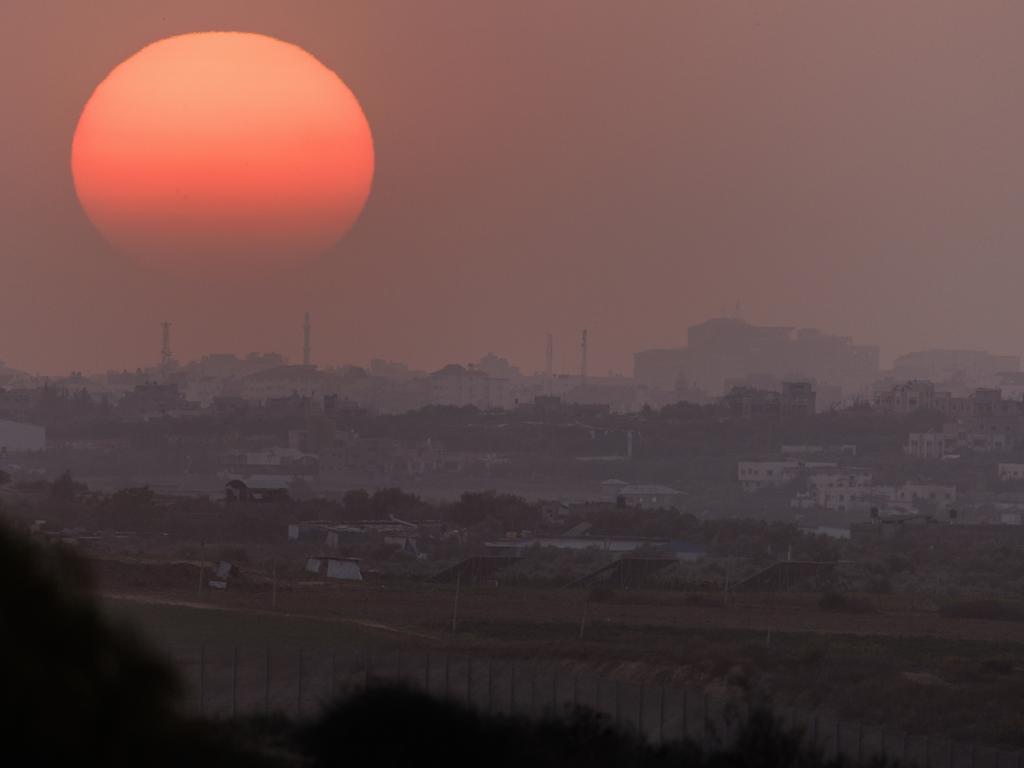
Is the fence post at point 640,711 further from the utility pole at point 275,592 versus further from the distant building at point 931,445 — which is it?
the distant building at point 931,445

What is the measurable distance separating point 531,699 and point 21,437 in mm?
68524

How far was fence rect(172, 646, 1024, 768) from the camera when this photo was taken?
1527 cm

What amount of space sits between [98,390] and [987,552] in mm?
75386

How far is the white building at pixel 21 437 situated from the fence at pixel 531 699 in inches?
2459

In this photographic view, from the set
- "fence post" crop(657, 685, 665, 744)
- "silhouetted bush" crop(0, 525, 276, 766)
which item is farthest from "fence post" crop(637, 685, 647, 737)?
"silhouetted bush" crop(0, 525, 276, 766)

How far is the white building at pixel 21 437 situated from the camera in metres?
80.9

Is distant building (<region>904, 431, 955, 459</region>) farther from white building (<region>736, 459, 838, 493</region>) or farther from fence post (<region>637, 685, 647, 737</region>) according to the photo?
fence post (<region>637, 685, 647, 737</region>)

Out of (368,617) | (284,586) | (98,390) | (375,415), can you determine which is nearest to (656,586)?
(284,586)

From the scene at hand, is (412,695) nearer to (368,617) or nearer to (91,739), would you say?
(91,739)

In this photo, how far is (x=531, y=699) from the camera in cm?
1650

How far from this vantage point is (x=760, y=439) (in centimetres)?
8762

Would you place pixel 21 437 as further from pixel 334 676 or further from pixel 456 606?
pixel 334 676

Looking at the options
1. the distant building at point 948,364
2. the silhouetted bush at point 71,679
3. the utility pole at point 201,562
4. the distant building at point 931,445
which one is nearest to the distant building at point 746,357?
the distant building at point 948,364

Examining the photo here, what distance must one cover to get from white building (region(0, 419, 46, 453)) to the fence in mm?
62470
